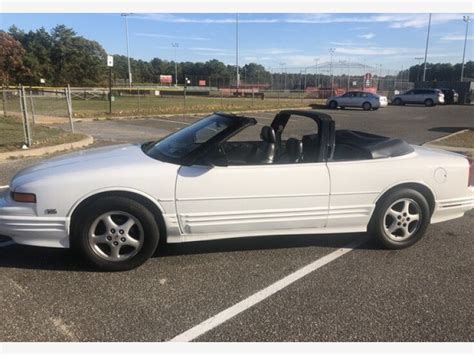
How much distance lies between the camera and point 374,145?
432cm

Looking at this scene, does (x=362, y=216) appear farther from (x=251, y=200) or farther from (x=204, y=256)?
(x=204, y=256)

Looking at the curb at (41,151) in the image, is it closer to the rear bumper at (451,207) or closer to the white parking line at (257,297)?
the white parking line at (257,297)

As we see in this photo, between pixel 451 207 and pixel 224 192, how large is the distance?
234cm

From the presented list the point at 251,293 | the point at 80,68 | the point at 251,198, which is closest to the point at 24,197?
the point at 251,198

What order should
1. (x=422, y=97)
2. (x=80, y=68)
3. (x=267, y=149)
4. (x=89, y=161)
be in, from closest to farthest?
(x=89, y=161) → (x=267, y=149) → (x=422, y=97) → (x=80, y=68)

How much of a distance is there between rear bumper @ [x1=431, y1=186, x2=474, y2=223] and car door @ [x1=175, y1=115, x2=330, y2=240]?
122 centimetres

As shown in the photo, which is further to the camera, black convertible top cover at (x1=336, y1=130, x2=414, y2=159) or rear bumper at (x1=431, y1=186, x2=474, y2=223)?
rear bumper at (x1=431, y1=186, x2=474, y2=223)

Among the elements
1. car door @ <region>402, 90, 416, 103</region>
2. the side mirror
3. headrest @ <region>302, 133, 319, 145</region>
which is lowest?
car door @ <region>402, 90, 416, 103</region>

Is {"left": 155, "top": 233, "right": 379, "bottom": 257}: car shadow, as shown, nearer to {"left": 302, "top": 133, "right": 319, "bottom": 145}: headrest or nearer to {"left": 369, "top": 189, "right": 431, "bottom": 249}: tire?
{"left": 369, "top": 189, "right": 431, "bottom": 249}: tire

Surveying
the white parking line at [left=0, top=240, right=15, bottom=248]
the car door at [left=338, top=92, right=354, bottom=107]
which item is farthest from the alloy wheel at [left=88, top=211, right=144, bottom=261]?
the car door at [left=338, top=92, right=354, bottom=107]

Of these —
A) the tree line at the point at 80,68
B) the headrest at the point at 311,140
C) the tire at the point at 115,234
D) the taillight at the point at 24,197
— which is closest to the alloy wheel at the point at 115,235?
the tire at the point at 115,234

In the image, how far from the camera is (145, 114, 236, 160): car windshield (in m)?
3.96

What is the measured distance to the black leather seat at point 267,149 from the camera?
159 inches

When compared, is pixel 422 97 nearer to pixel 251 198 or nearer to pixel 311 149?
pixel 311 149
